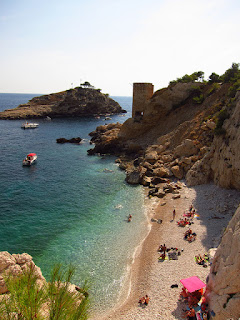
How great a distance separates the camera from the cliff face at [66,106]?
95.2m

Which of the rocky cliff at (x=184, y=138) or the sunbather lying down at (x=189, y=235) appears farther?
the rocky cliff at (x=184, y=138)

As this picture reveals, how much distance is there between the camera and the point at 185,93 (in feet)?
145

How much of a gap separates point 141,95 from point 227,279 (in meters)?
39.4

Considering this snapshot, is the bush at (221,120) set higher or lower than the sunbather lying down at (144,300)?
higher

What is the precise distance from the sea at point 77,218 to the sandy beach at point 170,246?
0.98m

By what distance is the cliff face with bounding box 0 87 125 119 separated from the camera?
3750 inches

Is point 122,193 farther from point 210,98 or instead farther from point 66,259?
point 210,98

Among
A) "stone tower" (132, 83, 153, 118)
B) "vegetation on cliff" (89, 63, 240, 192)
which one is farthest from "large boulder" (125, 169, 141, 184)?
"stone tower" (132, 83, 153, 118)

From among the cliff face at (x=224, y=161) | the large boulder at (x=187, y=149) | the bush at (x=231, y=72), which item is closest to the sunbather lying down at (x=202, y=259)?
the cliff face at (x=224, y=161)

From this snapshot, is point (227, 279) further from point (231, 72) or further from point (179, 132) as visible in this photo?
point (231, 72)

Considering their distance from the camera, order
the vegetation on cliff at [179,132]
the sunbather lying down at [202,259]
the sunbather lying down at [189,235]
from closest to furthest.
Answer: the sunbather lying down at [202,259] < the sunbather lying down at [189,235] < the vegetation on cliff at [179,132]

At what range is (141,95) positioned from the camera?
45875mm

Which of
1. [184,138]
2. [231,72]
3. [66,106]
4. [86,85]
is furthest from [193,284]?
[86,85]

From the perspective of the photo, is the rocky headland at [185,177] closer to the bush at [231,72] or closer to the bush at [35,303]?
the bush at [231,72]
